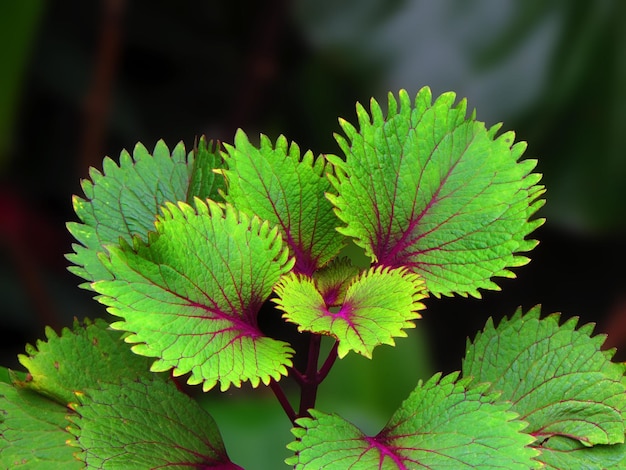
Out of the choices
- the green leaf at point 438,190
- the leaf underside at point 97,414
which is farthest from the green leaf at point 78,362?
the green leaf at point 438,190

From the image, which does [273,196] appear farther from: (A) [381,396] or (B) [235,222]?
(A) [381,396]

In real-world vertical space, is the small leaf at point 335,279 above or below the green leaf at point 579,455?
above

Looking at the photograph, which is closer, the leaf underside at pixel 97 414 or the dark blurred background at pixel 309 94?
the leaf underside at pixel 97 414

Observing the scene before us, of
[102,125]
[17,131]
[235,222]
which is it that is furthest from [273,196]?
[17,131]

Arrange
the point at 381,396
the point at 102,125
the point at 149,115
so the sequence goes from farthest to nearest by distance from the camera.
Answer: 1. the point at 149,115
2. the point at 102,125
3. the point at 381,396

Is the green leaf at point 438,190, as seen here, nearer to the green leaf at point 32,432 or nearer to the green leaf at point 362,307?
the green leaf at point 362,307
